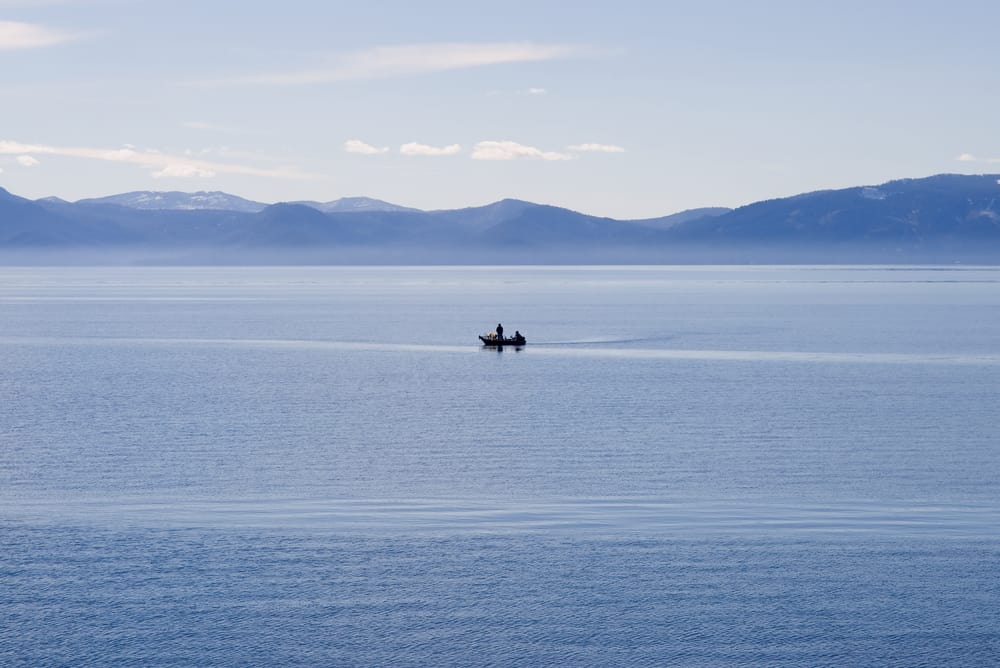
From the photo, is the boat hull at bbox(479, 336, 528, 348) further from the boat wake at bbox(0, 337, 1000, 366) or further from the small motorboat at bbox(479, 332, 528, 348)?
the boat wake at bbox(0, 337, 1000, 366)

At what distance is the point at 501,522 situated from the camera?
4356 cm

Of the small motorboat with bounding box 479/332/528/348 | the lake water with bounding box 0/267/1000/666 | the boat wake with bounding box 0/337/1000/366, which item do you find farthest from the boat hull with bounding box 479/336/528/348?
the lake water with bounding box 0/267/1000/666

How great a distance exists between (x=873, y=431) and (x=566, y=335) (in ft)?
269

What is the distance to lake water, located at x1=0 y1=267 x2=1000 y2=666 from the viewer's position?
106 feet

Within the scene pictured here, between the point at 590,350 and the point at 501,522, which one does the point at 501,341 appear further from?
the point at 501,522

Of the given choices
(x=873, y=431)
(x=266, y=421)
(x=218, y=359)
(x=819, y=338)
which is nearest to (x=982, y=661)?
(x=873, y=431)

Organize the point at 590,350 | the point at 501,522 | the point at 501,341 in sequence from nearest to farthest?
1. the point at 501,522
2. the point at 590,350
3. the point at 501,341

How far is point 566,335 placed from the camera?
146250 millimetres

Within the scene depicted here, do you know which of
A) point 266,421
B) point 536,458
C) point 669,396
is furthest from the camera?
point 669,396

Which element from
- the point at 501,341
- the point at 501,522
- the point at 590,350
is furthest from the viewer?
the point at 501,341

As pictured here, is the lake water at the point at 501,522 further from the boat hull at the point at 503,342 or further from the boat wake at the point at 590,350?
the boat hull at the point at 503,342

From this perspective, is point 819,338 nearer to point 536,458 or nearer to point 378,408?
point 378,408

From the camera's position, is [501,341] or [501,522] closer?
[501,522]

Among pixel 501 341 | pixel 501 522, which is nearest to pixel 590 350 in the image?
pixel 501 341
